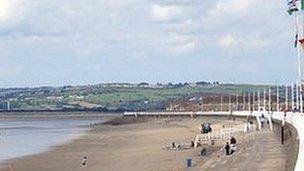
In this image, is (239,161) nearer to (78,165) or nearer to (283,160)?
(283,160)

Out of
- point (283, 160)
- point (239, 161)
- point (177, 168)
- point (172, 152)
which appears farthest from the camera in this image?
point (172, 152)

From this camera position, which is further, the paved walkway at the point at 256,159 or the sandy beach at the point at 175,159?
the sandy beach at the point at 175,159

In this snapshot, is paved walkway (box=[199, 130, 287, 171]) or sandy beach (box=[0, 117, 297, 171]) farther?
sandy beach (box=[0, 117, 297, 171])

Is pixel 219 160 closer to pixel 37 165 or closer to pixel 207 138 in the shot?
pixel 37 165

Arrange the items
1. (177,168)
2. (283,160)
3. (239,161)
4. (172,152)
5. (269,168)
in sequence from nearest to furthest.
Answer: (269,168) → (283,160) → (239,161) → (177,168) → (172,152)

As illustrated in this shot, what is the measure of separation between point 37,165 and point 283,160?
23.4 meters

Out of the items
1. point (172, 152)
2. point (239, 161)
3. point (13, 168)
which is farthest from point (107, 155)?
point (239, 161)

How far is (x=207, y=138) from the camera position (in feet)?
225

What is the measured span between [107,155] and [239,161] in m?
22.7

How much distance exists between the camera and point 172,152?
2395 inches

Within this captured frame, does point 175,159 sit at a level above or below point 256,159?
below

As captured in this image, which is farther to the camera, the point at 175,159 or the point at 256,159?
the point at 175,159

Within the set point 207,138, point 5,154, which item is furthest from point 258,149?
point 5,154

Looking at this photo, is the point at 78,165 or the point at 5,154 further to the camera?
the point at 5,154
